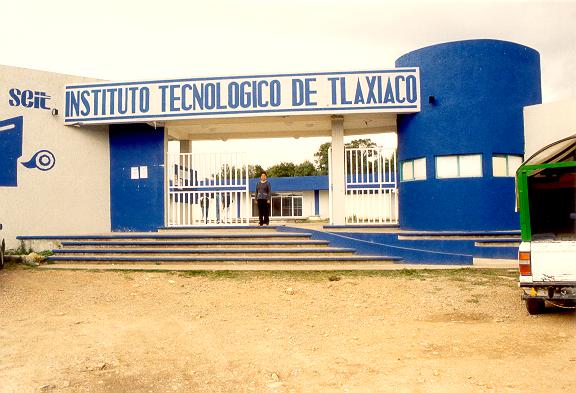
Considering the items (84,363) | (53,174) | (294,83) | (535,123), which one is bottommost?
(84,363)

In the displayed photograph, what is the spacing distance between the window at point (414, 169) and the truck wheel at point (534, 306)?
617 centimetres

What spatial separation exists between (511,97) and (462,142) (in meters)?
1.58

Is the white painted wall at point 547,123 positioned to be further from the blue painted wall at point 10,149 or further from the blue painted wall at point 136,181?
the blue painted wall at point 10,149

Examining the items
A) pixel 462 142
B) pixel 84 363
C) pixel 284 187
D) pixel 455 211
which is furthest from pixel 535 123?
pixel 284 187

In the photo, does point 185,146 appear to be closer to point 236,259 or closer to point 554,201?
point 236,259

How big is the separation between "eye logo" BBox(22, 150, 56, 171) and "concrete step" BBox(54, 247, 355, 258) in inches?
95.7

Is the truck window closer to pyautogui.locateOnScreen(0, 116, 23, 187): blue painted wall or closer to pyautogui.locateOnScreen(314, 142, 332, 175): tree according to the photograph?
pyautogui.locateOnScreen(0, 116, 23, 187): blue painted wall

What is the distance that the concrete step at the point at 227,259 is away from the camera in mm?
10414

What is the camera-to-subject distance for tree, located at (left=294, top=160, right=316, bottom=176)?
53.0m

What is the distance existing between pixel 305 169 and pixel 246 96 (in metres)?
41.9

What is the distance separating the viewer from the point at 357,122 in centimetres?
1346

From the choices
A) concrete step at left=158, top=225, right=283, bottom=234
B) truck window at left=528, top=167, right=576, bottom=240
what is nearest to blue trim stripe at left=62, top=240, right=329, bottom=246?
concrete step at left=158, top=225, right=283, bottom=234

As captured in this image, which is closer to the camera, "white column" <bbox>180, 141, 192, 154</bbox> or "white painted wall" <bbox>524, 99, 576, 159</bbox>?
"white painted wall" <bbox>524, 99, 576, 159</bbox>

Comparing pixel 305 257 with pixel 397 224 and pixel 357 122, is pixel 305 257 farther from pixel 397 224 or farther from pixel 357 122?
pixel 357 122
